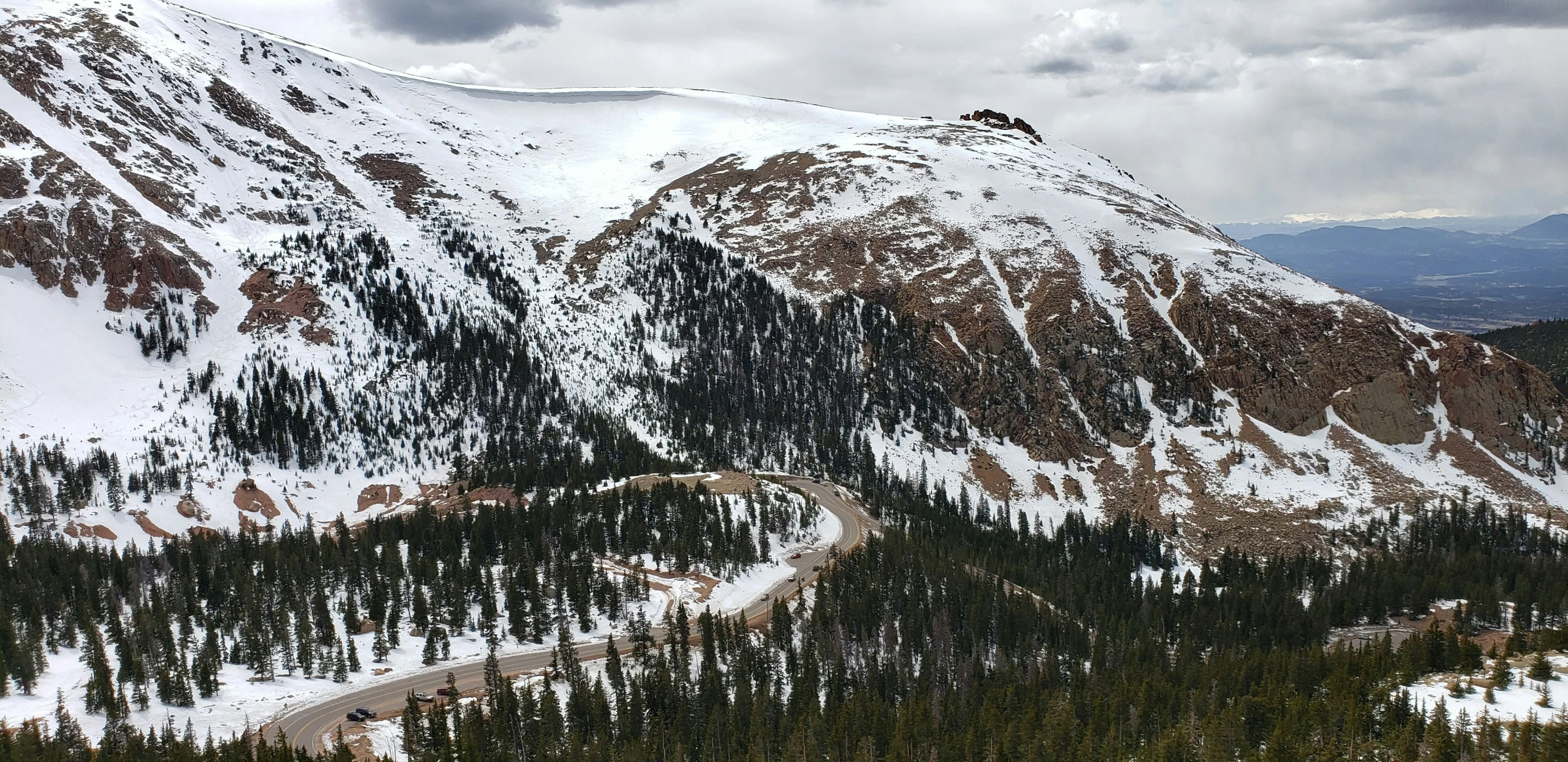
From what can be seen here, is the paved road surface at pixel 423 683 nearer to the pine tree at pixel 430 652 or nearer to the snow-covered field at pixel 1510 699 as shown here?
the pine tree at pixel 430 652

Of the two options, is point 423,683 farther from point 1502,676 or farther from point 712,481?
point 1502,676

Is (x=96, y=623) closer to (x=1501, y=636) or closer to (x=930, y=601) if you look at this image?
(x=930, y=601)

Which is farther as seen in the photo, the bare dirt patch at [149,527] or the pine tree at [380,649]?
the bare dirt patch at [149,527]

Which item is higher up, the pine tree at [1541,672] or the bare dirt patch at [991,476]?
the pine tree at [1541,672]

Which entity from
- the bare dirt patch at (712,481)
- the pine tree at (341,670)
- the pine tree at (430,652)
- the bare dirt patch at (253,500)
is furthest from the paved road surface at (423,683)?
the bare dirt patch at (253,500)

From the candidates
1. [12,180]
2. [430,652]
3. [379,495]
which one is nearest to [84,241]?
[12,180]

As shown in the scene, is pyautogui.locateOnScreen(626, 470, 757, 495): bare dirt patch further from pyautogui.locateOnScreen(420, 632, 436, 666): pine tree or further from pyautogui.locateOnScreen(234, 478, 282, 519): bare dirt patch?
pyautogui.locateOnScreen(234, 478, 282, 519): bare dirt patch

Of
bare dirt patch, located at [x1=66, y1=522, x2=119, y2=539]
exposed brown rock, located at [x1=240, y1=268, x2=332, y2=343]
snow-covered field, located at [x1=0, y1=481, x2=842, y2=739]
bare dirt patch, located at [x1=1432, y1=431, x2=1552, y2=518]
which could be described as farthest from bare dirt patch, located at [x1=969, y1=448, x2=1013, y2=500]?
bare dirt patch, located at [x1=66, y1=522, x2=119, y2=539]

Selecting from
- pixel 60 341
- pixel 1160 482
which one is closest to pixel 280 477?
pixel 60 341
